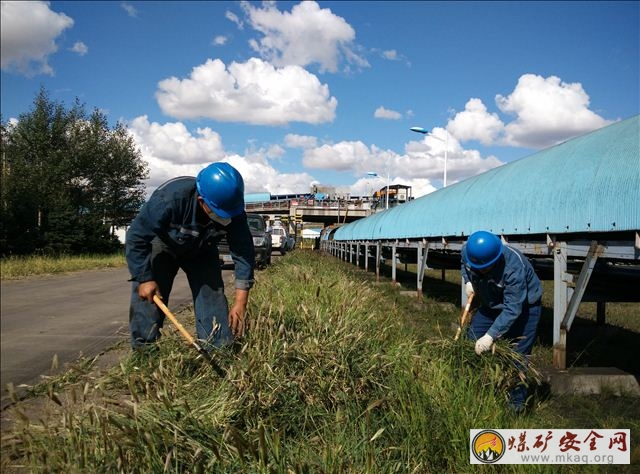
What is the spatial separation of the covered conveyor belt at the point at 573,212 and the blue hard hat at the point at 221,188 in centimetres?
338

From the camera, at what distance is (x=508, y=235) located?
678 centimetres

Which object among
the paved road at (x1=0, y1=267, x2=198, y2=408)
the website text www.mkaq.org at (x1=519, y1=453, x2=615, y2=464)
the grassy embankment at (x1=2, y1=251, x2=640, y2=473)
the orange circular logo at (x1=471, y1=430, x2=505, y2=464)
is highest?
the grassy embankment at (x1=2, y1=251, x2=640, y2=473)

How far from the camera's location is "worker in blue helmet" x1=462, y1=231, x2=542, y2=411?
4.26 m

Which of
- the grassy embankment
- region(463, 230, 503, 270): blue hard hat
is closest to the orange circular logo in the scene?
the grassy embankment

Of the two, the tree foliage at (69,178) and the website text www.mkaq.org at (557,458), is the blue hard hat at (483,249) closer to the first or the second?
the website text www.mkaq.org at (557,458)

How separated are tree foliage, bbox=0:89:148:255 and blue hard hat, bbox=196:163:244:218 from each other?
67.0ft

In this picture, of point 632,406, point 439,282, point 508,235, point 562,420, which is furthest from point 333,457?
point 439,282

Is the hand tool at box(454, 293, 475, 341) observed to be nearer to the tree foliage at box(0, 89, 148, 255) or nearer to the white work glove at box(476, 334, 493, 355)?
the white work glove at box(476, 334, 493, 355)

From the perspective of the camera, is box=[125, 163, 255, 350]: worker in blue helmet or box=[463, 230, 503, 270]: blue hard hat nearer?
box=[125, 163, 255, 350]: worker in blue helmet

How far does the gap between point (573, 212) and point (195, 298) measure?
154 inches

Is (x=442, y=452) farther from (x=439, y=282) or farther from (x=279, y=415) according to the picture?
(x=439, y=282)

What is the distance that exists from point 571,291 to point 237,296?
366 cm

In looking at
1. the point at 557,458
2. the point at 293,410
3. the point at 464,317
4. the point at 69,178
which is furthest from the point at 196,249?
the point at 69,178

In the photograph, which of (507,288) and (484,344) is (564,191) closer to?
(507,288)
